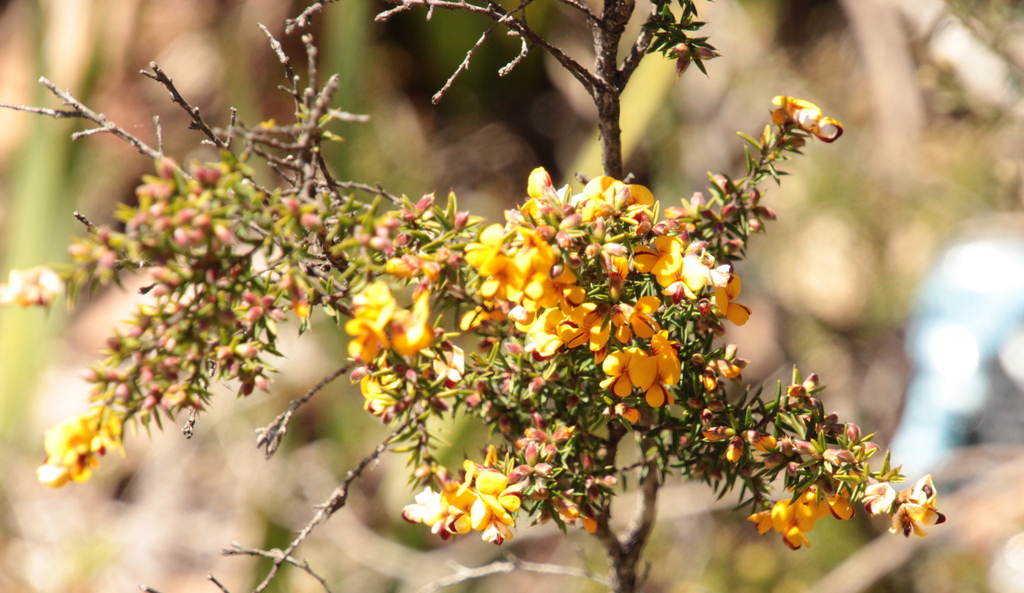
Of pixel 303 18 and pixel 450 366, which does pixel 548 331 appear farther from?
pixel 303 18

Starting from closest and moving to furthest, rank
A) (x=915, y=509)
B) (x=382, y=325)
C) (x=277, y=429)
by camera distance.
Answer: (x=382, y=325)
(x=915, y=509)
(x=277, y=429)

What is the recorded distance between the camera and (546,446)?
686 mm

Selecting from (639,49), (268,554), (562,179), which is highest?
(562,179)

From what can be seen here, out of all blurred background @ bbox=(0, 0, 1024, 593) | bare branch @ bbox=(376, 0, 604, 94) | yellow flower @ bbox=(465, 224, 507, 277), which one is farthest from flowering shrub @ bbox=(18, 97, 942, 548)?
blurred background @ bbox=(0, 0, 1024, 593)

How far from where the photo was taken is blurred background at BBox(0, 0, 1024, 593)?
7.43 feet

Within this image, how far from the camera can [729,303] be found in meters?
0.68

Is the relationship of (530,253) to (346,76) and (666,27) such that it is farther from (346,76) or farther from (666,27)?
(346,76)

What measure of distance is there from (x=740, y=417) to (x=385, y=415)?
0.36 metres

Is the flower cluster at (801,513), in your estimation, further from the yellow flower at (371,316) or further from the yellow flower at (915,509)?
the yellow flower at (371,316)

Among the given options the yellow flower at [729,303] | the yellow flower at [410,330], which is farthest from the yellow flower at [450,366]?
the yellow flower at [729,303]

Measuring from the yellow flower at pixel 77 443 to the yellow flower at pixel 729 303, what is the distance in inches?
20.7

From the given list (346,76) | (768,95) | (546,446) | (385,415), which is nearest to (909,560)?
(768,95)

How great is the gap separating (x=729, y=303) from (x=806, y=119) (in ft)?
0.66

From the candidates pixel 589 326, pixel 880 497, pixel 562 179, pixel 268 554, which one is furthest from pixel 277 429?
pixel 562 179
